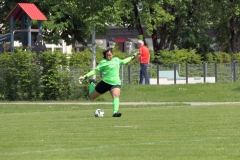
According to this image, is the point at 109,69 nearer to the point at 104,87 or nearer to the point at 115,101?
the point at 104,87

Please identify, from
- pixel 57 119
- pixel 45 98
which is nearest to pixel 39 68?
pixel 45 98

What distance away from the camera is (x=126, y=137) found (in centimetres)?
1316

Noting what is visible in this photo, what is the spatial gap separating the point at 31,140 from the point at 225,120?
18.5 feet

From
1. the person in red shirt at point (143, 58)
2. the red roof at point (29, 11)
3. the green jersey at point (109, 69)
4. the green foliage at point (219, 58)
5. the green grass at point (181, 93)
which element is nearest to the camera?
the green jersey at point (109, 69)

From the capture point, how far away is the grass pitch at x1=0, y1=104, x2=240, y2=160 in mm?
10688

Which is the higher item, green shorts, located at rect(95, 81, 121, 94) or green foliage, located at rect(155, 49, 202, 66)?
green foliage, located at rect(155, 49, 202, 66)

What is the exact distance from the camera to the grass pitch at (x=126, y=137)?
10688 mm

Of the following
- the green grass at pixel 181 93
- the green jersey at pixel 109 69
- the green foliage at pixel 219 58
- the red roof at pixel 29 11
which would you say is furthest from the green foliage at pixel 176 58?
the green jersey at pixel 109 69

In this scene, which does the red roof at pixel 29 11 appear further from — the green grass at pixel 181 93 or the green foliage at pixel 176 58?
the green grass at pixel 181 93

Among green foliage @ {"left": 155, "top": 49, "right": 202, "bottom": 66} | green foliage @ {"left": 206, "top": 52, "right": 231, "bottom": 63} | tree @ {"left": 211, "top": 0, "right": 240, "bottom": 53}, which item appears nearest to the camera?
green foliage @ {"left": 155, "top": 49, "right": 202, "bottom": 66}

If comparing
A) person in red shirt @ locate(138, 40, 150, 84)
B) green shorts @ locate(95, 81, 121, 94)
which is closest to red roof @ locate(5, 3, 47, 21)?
person in red shirt @ locate(138, 40, 150, 84)

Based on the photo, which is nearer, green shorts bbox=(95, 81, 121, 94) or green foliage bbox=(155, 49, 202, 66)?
green shorts bbox=(95, 81, 121, 94)

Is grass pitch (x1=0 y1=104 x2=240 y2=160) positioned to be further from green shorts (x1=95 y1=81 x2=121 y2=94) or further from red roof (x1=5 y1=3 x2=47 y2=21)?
red roof (x1=5 y1=3 x2=47 y2=21)

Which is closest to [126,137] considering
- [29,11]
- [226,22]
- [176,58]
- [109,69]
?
[109,69]
